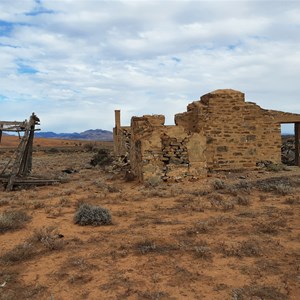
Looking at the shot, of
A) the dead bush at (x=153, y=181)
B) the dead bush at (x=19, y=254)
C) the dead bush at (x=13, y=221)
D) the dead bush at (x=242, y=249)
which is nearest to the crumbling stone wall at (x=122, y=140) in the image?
the dead bush at (x=153, y=181)

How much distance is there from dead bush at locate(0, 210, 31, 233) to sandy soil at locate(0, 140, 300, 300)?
0.10 meters

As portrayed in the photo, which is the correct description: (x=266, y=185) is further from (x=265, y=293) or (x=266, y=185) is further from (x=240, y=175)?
(x=265, y=293)

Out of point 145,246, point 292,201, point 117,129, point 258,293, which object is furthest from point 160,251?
point 117,129

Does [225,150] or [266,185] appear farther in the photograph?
[225,150]

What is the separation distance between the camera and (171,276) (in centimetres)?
474

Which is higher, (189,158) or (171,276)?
(189,158)

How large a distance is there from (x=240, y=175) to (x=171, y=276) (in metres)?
10.2

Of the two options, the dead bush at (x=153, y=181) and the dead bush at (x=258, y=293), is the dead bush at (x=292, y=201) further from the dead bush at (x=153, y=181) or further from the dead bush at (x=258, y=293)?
the dead bush at (x=258, y=293)

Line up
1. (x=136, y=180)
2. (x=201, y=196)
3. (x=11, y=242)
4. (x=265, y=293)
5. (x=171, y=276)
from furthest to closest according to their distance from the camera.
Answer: (x=136, y=180) → (x=201, y=196) → (x=11, y=242) → (x=171, y=276) → (x=265, y=293)

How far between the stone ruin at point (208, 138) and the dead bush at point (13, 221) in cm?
595

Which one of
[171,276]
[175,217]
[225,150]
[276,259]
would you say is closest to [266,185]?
[225,150]

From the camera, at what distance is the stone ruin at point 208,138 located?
1345cm

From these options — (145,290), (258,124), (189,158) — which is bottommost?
(145,290)

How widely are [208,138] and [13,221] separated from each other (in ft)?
30.3
